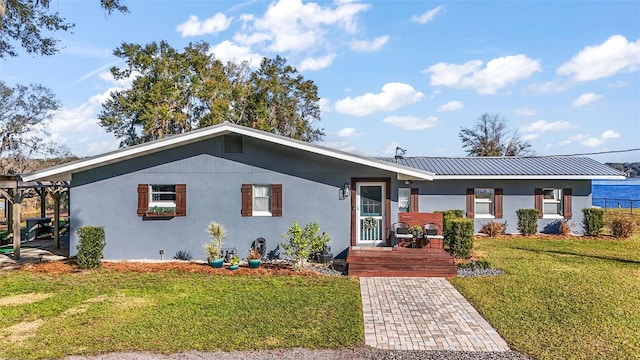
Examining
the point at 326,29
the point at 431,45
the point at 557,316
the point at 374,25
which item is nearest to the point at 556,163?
the point at 431,45

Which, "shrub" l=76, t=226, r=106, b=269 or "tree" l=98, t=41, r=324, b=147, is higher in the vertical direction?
"tree" l=98, t=41, r=324, b=147

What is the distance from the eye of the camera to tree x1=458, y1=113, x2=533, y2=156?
1457 inches

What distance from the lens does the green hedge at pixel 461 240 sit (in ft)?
35.5

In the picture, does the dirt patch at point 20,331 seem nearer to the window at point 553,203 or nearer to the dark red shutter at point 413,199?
the dark red shutter at point 413,199

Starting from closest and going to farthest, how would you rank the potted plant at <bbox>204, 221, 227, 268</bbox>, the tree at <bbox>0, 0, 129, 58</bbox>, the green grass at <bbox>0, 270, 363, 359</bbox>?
the green grass at <bbox>0, 270, 363, 359</bbox>, the potted plant at <bbox>204, 221, 227, 268</bbox>, the tree at <bbox>0, 0, 129, 58</bbox>

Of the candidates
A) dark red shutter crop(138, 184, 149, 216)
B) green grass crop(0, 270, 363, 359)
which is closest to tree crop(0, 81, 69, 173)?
dark red shutter crop(138, 184, 149, 216)

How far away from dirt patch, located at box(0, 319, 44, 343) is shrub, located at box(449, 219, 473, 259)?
940 centimetres

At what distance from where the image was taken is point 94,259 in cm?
971

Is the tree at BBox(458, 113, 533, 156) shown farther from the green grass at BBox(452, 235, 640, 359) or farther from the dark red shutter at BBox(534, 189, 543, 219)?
the green grass at BBox(452, 235, 640, 359)

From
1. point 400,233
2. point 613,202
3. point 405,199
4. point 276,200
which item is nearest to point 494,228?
point 405,199

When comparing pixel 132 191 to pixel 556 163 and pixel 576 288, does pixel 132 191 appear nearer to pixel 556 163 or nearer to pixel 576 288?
pixel 576 288

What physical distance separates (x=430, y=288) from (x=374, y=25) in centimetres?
1027

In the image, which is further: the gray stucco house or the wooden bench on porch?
the gray stucco house

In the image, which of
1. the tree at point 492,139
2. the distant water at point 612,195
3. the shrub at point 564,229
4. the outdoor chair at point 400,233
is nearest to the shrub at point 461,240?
the outdoor chair at point 400,233
